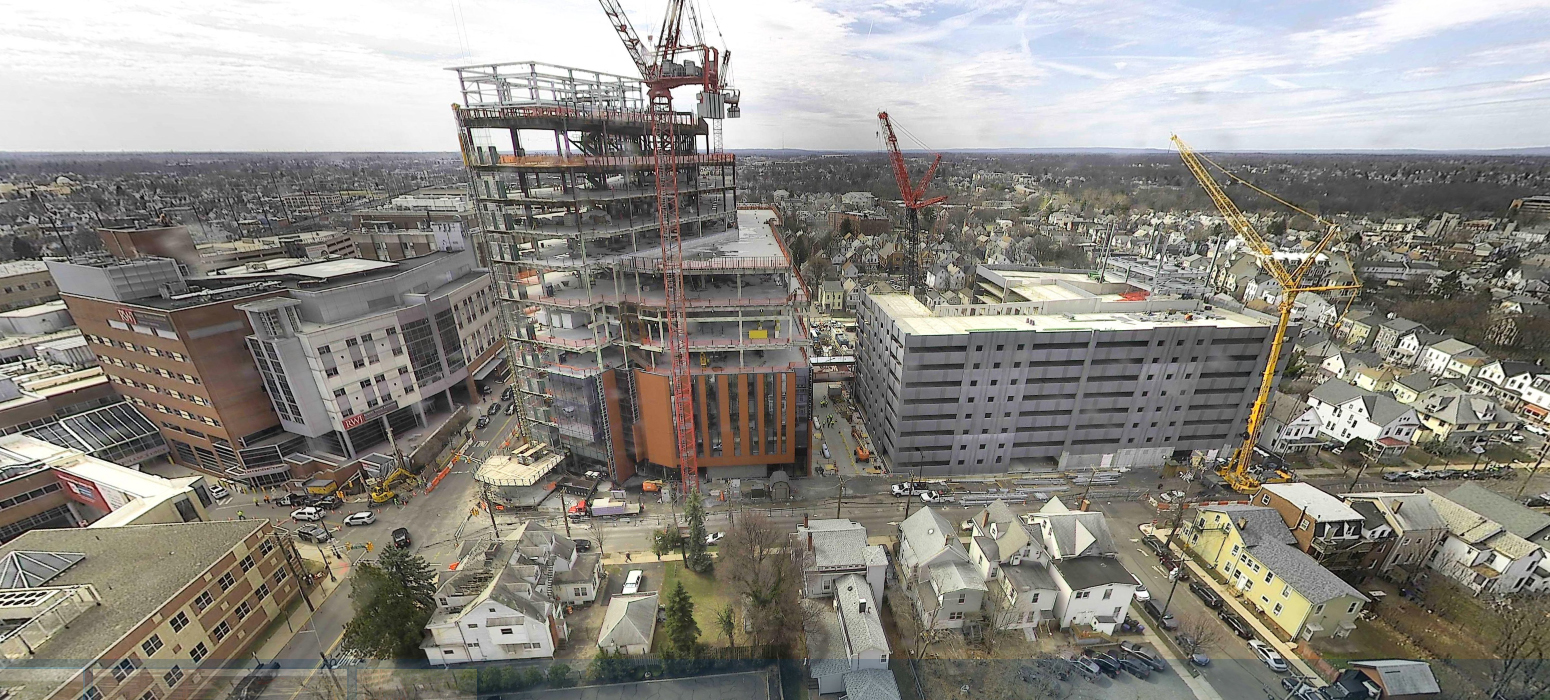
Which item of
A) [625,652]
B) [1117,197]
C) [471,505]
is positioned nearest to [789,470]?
[625,652]

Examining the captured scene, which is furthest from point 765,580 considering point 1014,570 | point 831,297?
point 831,297

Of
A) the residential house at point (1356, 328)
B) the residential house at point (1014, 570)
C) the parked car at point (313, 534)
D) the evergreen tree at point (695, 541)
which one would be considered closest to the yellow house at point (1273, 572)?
the residential house at point (1014, 570)

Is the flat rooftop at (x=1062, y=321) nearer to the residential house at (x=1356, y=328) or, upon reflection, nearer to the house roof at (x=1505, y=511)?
the house roof at (x=1505, y=511)

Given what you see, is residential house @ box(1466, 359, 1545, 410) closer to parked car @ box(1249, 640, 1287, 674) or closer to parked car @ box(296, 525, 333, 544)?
parked car @ box(1249, 640, 1287, 674)

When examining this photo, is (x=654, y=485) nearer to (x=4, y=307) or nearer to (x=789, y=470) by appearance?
(x=789, y=470)

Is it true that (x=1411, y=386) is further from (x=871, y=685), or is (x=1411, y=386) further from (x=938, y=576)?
(x=871, y=685)

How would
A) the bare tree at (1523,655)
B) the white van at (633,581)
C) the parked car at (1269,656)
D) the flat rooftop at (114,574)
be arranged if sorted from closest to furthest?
the flat rooftop at (114,574) < the bare tree at (1523,655) < the parked car at (1269,656) < the white van at (633,581)
